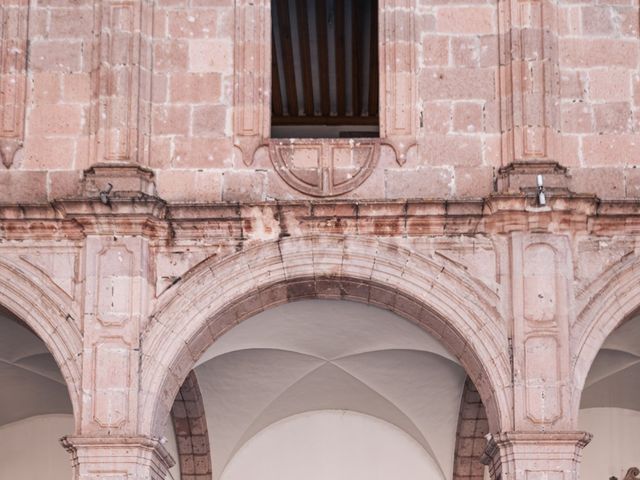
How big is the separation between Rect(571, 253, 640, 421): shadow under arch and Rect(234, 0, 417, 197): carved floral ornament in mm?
2146

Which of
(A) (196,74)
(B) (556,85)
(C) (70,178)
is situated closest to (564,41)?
(B) (556,85)

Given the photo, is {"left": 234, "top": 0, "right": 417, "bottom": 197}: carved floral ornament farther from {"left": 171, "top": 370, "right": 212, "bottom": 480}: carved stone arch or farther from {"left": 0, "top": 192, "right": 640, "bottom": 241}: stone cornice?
{"left": 171, "top": 370, "right": 212, "bottom": 480}: carved stone arch

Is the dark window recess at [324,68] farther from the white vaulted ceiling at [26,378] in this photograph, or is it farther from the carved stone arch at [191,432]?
the white vaulted ceiling at [26,378]

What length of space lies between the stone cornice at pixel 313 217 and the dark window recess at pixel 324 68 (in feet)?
14.2

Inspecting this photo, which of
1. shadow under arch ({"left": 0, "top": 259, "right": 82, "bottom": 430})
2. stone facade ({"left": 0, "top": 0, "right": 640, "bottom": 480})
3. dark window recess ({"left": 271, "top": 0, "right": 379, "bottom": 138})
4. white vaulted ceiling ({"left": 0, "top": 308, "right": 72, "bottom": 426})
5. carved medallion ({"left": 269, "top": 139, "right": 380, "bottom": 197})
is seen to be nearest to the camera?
stone facade ({"left": 0, "top": 0, "right": 640, "bottom": 480})

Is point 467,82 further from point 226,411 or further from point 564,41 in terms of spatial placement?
point 226,411

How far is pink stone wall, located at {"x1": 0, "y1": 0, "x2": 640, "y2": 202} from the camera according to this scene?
16281 millimetres

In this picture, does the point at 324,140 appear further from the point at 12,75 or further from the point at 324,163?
the point at 12,75

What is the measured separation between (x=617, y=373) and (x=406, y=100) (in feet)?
14.2

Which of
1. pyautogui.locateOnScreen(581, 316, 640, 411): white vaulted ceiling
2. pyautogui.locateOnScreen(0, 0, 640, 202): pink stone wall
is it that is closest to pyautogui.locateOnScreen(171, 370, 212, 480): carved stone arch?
pyautogui.locateOnScreen(0, 0, 640, 202): pink stone wall

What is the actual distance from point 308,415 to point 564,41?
19.5 ft

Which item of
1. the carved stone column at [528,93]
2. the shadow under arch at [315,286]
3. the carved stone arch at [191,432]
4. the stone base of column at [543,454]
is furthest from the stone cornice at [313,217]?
the carved stone arch at [191,432]

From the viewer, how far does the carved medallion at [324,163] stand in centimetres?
1625

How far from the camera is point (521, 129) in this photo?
16.2 meters
